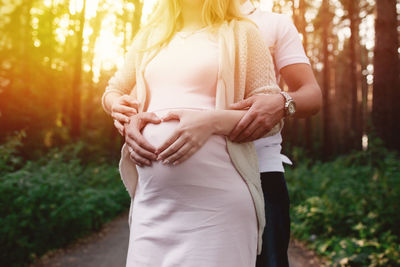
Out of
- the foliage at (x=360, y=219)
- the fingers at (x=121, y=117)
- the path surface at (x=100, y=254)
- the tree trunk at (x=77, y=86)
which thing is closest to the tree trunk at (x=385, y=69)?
the foliage at (x=360, y=219)

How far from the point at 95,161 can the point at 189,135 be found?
16.9 meters

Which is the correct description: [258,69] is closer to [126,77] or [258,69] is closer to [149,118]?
[149,118]

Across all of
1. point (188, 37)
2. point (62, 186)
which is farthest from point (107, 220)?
point (188, 37)

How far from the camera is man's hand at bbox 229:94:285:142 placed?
171 cm

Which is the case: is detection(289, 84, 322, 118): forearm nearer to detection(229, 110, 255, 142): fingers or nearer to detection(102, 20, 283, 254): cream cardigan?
detection(102, 20, 283, 254): cream cardigan

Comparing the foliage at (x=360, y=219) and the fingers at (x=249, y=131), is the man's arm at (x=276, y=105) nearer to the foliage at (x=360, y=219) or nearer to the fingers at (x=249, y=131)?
the fingers at (x=249, y=131)

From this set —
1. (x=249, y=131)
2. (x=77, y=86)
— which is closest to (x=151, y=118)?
(x=249, y=131)

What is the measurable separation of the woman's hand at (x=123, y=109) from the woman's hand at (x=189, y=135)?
1.12 ft

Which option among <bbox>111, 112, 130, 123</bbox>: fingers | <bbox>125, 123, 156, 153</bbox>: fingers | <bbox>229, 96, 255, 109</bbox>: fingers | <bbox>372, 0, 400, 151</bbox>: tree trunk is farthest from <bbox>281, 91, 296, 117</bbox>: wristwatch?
<bbox>372, 0, 400, 151</bbox>: tree trunk

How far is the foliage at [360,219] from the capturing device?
5.21 meters

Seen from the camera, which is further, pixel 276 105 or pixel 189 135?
pixel 276 105

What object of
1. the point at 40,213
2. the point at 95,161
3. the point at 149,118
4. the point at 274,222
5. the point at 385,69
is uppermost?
the point at 385,69

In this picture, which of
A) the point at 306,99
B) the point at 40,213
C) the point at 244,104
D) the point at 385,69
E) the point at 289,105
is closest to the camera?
the point at 244,104

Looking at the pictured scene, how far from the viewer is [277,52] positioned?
215 centimetres
